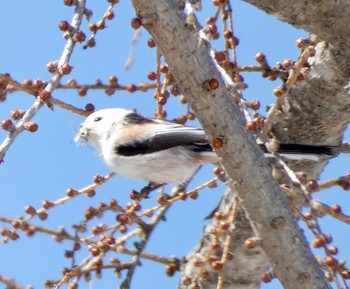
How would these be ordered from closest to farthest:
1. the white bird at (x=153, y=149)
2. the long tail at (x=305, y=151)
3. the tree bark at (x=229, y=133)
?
the tree bark at (x=229, y=133) → the long tail at (x=305, y=151) → the white bird at (x=153, y=149)

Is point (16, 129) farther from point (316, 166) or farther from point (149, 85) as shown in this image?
point (316, 166)

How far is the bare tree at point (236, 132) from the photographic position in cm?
273

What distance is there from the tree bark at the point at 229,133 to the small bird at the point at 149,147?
4.43ft

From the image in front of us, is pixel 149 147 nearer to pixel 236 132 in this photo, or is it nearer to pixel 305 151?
pixel 305 151

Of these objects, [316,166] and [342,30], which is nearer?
[342,30]

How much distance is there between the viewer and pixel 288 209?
2744 millimetres

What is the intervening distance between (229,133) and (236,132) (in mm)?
26

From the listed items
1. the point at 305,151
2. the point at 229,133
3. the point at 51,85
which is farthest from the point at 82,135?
the point at 229,133

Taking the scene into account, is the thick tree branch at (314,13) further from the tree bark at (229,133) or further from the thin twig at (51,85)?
the thin twig at (51,85)

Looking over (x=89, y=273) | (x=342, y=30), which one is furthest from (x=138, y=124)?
(x=342, y=30)

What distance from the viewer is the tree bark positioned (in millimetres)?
2742

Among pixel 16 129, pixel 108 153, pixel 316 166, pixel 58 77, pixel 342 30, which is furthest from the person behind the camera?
pixel 108 153

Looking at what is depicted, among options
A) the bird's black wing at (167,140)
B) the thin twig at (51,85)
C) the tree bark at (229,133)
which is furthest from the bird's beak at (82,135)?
the tree bark at (229,133)

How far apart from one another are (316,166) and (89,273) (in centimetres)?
137
